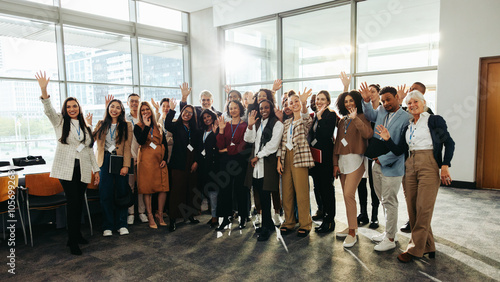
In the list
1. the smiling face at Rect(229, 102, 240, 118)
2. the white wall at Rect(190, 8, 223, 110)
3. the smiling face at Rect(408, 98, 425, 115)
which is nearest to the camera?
the smiling face at Rect(408, 98, 425, 115)

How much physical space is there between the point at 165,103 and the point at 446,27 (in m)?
5.27

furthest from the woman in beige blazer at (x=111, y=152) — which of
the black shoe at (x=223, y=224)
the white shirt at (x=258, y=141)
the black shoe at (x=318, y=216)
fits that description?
the black shoe at (x=318, y=216)

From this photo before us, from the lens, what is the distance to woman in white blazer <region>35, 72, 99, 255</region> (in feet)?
10.6

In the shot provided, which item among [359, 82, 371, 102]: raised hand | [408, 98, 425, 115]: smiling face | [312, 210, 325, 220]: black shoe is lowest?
[312, 210, 325, 220]: black shoe

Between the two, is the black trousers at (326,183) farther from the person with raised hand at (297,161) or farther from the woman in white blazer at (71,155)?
the woman in white blazer at (71,155)

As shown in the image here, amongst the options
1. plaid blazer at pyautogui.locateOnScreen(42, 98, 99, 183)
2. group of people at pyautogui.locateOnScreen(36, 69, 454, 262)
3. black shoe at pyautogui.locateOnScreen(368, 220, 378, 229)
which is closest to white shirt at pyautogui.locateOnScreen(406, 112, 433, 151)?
group of people at pyautogui.locateOnScreen(36, 69, 454, 262)

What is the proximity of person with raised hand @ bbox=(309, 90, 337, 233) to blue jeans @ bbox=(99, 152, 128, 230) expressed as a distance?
7.57 feet

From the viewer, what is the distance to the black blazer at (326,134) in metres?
3.66

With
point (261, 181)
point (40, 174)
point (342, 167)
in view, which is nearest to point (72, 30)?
point (40, 174)

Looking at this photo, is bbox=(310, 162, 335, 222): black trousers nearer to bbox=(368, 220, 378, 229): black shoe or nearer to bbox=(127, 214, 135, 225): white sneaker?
bbox=(368, 220, 378, 229): black shoe

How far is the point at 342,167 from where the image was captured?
11.4 ft

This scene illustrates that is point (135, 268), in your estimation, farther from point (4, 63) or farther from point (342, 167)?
point (4, 63)

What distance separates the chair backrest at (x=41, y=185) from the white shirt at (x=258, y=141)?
235 centimetres

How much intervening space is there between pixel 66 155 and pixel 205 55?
7.19 meters
